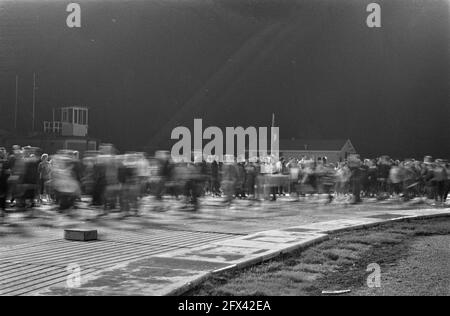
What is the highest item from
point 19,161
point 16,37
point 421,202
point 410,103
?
point 16,37

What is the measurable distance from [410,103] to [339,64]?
7695mm

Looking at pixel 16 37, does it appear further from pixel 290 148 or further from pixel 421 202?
pixel 421 202

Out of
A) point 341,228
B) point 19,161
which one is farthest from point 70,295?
point 19,161

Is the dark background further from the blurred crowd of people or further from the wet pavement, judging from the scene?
the wet pavement

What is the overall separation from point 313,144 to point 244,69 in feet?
30.0

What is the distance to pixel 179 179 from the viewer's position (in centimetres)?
1872

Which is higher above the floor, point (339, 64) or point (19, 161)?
point (339, 64)

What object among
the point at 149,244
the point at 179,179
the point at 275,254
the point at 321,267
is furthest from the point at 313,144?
the point at 321,267

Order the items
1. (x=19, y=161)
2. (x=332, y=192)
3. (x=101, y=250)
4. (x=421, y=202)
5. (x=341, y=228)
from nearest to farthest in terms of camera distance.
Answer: (x=101, y=250) < (x=341, y=228) < (x=19, y=161) < (x=421, y=202) < (x=332, y=192)

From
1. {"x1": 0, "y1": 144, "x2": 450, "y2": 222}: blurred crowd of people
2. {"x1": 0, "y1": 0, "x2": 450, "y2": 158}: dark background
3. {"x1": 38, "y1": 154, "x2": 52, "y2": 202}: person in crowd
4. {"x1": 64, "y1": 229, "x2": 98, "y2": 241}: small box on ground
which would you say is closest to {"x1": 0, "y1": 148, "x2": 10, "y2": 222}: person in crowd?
{"x1": 0, "y1": 144, "x2": 450, "y2": 222}: blurred crowd of people

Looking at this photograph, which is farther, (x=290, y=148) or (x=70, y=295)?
(x=290, y=148)

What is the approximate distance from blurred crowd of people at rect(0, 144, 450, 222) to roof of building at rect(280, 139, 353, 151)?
29513mm

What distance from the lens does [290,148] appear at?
57312 millimetres

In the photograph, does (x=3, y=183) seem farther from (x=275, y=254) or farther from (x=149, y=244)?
(x=275, y=254)
